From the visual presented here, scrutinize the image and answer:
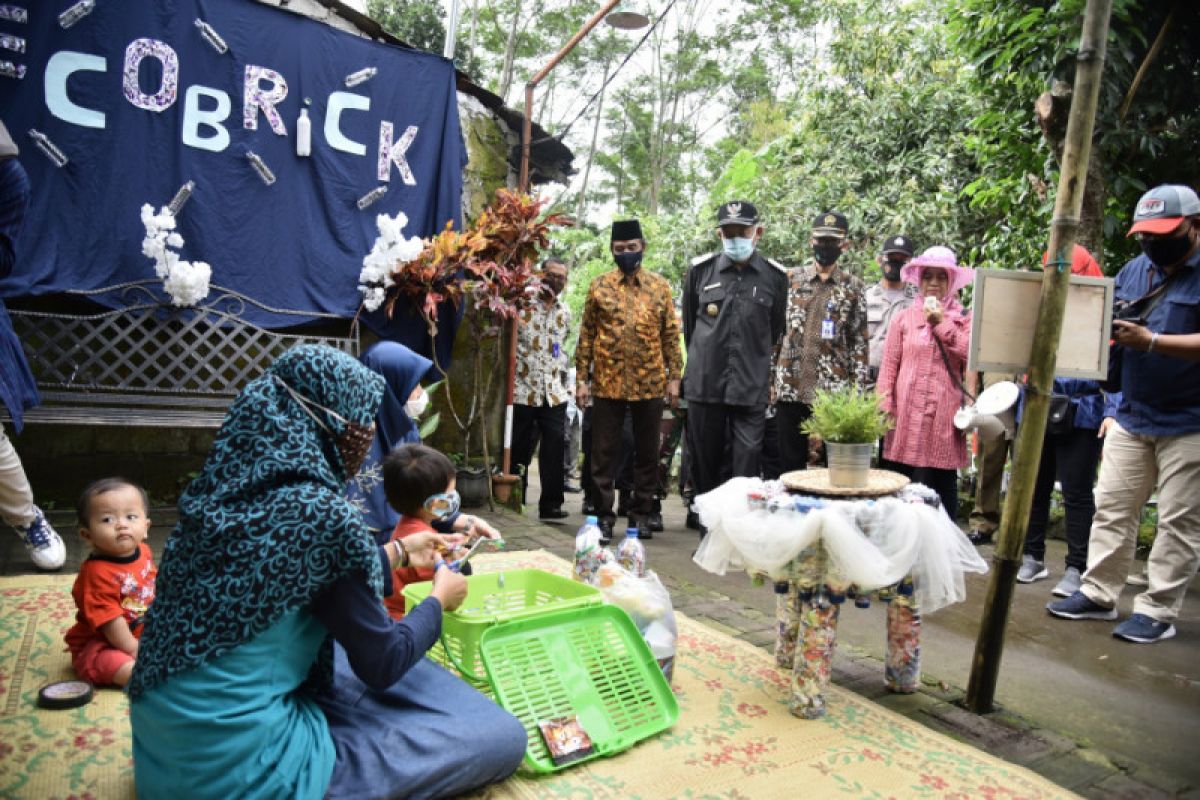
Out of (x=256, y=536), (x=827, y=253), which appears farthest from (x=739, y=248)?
(x=256, y=536)

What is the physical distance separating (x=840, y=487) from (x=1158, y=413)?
1799 mm

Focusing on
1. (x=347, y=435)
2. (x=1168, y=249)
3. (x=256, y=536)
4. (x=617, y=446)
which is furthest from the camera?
(x=617, y=446)

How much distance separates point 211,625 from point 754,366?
150 inches

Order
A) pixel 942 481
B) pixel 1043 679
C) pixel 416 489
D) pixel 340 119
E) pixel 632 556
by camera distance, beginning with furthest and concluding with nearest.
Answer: pixel 340 119 → pixel 942 481 → pixel 1043 679 → pixel 632 556 → pixel 416 489

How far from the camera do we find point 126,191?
4.78 m

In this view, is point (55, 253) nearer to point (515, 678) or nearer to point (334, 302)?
point (334, 302)

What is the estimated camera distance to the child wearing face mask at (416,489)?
9.57ft

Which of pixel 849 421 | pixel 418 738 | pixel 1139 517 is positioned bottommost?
pixel 418 738

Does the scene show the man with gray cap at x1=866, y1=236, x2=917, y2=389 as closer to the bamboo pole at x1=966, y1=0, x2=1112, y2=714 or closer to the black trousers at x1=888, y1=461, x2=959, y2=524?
the black trousers at x1=888, y1=461, x2=959, y2=524

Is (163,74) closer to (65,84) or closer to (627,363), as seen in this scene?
(65,84)

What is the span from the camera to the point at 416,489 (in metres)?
2.93

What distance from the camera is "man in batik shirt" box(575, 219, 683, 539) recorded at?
523cm

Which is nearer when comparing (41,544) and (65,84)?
(41,544)

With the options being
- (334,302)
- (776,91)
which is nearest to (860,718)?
(334,302)
